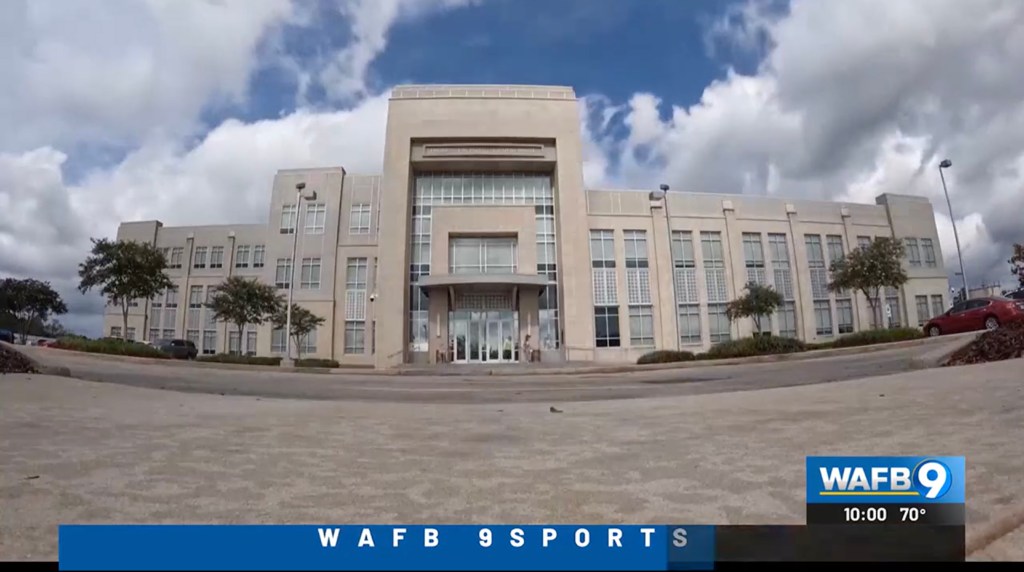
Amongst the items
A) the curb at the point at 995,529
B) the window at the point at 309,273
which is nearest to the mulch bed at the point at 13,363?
the curb at the point at 995,529

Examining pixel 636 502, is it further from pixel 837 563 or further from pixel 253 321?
pixel 253 321

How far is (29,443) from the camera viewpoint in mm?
4465

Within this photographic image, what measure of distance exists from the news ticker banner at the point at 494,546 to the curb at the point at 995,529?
111 mm

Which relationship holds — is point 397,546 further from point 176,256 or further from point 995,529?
point 176,256

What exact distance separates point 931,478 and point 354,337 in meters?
43.5

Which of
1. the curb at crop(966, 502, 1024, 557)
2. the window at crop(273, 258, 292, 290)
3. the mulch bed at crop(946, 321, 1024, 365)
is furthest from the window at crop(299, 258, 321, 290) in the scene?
the curb at crop(966, 502, 1024, 557)

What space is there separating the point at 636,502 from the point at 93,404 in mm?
7769

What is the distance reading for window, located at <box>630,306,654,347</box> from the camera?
38.6 meters

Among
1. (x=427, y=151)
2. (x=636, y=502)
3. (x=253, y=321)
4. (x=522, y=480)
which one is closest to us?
(x=636, y=502)

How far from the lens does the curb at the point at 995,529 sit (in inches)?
83.0

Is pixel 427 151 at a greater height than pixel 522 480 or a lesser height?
greater

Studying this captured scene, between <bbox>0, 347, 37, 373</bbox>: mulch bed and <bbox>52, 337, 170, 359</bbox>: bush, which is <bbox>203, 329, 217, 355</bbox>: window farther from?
<bbox>0, 347, 37, 373</bbox>: mulch bed

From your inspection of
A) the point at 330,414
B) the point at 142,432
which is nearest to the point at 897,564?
the point at 142,432

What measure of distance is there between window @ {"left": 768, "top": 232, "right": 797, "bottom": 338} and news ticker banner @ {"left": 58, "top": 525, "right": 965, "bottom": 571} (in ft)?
143
